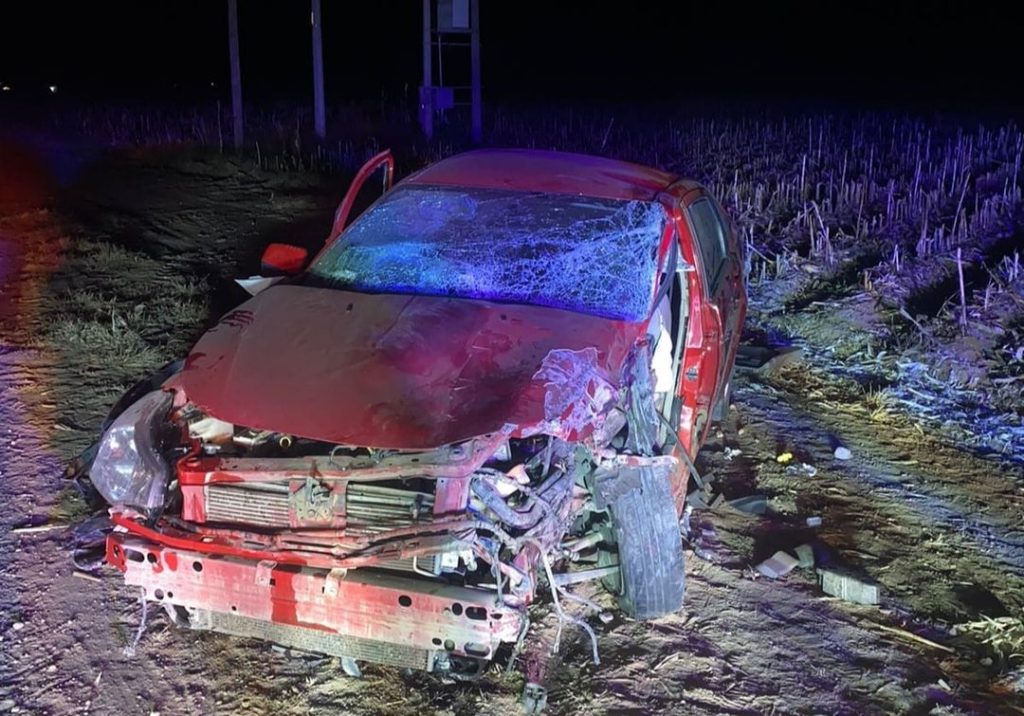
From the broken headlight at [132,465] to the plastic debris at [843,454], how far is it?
382cm

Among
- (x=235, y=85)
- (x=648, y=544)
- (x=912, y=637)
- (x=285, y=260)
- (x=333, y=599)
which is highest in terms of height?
(x=235, y=85)

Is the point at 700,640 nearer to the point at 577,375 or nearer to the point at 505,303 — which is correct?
the point at 577,375

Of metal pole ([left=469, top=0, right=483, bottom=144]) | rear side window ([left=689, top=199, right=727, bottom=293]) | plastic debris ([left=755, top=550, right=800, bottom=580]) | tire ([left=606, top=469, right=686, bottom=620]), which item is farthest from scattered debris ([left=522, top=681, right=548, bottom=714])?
metal pole ([left=469, top=0, right=483, bottom=144])

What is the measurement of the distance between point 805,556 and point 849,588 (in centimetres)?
29

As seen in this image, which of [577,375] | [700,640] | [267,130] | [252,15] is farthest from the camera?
[252,15]

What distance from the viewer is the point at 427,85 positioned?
14438 mm

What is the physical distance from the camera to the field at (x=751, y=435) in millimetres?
3441

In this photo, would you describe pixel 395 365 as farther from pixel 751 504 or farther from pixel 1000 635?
pixel 1000 635

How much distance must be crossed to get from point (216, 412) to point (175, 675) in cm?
102

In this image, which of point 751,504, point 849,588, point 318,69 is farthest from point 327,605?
point 318,69

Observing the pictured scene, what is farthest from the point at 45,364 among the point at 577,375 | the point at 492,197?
the point at 577,375

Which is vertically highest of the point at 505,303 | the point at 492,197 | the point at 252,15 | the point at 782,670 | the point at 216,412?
the point at 252,15

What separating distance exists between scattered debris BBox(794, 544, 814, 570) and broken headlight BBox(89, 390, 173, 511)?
2.85 meters

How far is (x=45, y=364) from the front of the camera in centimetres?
647
